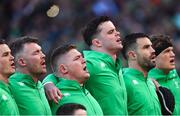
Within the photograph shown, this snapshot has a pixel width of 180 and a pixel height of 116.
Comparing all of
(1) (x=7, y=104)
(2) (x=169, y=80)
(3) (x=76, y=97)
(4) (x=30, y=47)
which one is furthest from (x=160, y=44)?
(1) (x=7, y=104)

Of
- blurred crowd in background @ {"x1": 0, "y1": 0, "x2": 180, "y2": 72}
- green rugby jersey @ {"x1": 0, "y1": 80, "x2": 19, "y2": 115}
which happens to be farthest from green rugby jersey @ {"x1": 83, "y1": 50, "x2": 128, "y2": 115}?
blurred crowd in background @ {"x1": 0, "y1": 0, "x2": 180, "y2": 72}

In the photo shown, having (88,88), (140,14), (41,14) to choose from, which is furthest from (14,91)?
(140,14)

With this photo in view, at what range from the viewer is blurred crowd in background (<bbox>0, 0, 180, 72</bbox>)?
12.6 meters

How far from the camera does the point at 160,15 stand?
14.2 m

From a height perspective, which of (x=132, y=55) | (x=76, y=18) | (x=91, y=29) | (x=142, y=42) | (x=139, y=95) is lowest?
(x=139, y=95)

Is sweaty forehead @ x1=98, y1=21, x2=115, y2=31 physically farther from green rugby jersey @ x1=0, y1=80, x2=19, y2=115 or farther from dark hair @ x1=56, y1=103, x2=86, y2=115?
dark hair @ x1=56, y1=103, x2=86, y2=115

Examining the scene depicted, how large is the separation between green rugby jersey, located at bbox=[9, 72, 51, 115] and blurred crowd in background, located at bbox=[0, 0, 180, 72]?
3.72 meters

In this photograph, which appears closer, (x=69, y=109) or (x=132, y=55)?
(x=69, y=109)

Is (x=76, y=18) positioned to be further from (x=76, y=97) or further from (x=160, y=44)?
(x=76, y=97)

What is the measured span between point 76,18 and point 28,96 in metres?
5.31

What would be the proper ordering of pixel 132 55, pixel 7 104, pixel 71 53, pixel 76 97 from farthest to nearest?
pixel 132 55, pixel 71 53, pixel 76 97, pixel 7 104

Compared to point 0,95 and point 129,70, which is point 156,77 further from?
point 0,95

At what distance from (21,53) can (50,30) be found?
4.55 metres

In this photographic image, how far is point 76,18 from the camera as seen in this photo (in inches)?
524
